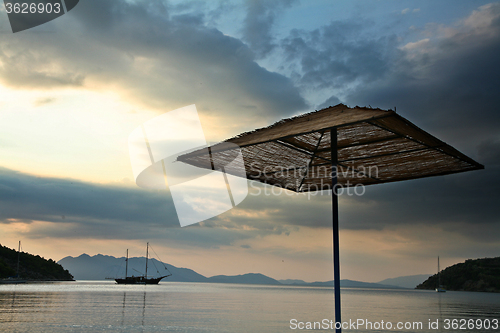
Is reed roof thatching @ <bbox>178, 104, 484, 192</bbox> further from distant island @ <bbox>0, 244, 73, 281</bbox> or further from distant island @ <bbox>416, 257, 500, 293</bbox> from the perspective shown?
distant island @ <bbox>416, 257, 500, 293</bbox>

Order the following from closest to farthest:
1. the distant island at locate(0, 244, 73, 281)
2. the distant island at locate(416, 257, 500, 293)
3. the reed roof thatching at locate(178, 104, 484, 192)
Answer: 1. the reed roof thatching at locate(178, 104, 484, 192)
2. the distant island at locate(0, 244, 73, 281)
3. the distant island at locate(416, 257, 500, 293)

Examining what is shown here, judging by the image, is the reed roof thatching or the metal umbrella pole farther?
the metal umbrella pole

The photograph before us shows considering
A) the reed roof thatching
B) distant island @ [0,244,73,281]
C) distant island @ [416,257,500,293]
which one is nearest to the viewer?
the reed roof thatching

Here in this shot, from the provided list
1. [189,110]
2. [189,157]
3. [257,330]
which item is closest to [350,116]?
[189,110]

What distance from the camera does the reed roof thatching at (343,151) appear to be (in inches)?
146

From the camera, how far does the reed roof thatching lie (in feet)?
12.2

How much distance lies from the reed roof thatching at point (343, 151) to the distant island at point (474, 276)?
115 m

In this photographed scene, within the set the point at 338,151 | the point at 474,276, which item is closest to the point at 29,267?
the point at 338,151

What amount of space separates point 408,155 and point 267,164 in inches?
75.2

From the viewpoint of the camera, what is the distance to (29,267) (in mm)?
87562

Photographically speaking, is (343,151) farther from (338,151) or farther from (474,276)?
(474,276)

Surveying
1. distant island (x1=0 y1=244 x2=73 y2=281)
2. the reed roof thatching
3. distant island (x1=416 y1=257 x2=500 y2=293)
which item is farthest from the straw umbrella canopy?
distant island (x1=416 y1=257 x2=500 y2=293)

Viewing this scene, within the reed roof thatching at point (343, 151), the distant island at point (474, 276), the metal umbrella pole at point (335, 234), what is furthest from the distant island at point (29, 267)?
the distant island at point (474, 276)

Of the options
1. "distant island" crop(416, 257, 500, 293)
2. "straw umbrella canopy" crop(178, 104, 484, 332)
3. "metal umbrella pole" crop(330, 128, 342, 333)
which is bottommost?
"distant island" crop(416, 257, 500, 293)
